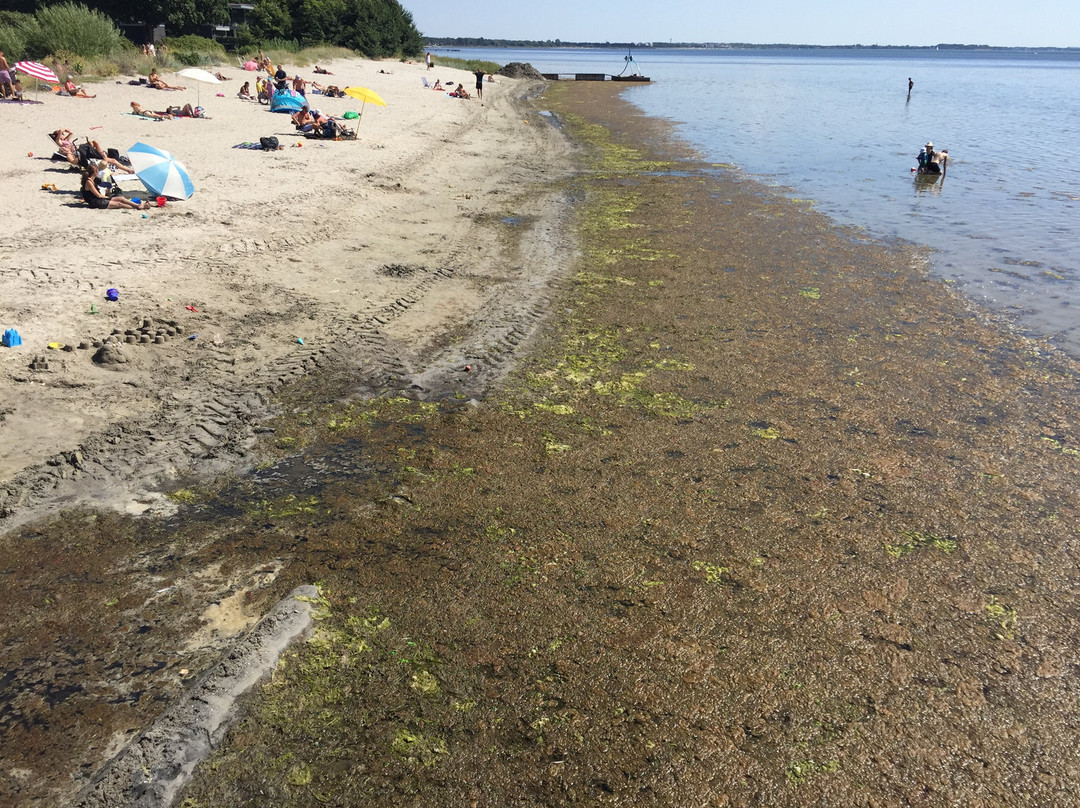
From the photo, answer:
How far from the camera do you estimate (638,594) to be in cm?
509

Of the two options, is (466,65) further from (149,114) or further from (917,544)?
(917,544)

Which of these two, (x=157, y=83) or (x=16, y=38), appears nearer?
(x=157, y=83)

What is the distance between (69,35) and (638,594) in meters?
32.7

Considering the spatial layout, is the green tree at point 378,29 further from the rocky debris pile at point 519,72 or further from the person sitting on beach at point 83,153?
the person sitting on beach at point 83,153

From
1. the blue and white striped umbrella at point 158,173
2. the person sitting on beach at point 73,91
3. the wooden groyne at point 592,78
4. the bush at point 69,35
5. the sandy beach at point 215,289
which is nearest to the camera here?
the sandy beach at point 215,289

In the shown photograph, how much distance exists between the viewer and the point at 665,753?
153 inches

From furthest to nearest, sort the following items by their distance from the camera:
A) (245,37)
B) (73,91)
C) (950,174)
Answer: (245,37), (950,174), (73,91)

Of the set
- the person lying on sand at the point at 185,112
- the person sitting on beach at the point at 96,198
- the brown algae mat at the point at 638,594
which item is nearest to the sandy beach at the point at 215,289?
the person sitting on beach at the point at 96,198

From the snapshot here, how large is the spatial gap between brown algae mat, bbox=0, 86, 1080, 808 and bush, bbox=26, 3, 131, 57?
27996 millimetres

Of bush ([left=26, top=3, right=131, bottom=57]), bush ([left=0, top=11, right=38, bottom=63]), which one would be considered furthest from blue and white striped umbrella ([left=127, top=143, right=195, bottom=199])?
bush ([left=26, top=3, right=131, bottom=57])

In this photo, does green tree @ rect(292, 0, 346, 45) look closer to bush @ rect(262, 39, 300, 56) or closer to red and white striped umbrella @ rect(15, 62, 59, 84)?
bush @ rect(262, 39, 300, 56)

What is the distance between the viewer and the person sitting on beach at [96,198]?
38.7 feet

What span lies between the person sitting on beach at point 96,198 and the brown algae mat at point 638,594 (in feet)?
22.6

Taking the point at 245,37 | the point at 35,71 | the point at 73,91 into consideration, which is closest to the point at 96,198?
the point at 35,71
